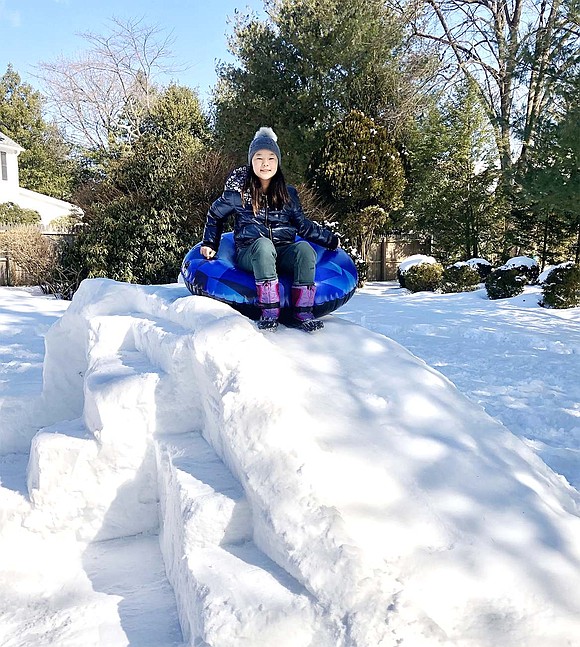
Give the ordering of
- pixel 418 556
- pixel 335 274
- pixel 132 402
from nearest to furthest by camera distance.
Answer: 1. pixel 418 556
2. pixel 132 402
3. pixel 335 274

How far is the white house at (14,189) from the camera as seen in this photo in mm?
26688

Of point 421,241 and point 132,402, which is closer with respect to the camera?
point 132,402

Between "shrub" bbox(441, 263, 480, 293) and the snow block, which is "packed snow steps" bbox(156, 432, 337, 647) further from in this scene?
"shrub" bbox(441, 263, 480, 293)

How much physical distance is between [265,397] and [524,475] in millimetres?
866

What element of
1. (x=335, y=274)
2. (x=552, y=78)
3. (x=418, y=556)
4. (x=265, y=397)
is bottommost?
(x=418, y=556)

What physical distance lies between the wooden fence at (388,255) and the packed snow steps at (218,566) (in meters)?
14.7

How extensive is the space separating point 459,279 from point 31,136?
94.4ft

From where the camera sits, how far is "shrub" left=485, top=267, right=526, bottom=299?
34.9 feet

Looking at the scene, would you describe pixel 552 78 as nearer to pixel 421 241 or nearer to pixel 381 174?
pixel 381 174

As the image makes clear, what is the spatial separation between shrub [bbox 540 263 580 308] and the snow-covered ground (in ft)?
25.7

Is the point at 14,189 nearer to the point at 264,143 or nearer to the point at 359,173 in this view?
the point at 359,173

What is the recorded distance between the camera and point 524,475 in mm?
1806

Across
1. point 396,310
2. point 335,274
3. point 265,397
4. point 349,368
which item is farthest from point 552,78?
point 265,397

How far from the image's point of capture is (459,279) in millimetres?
12289
